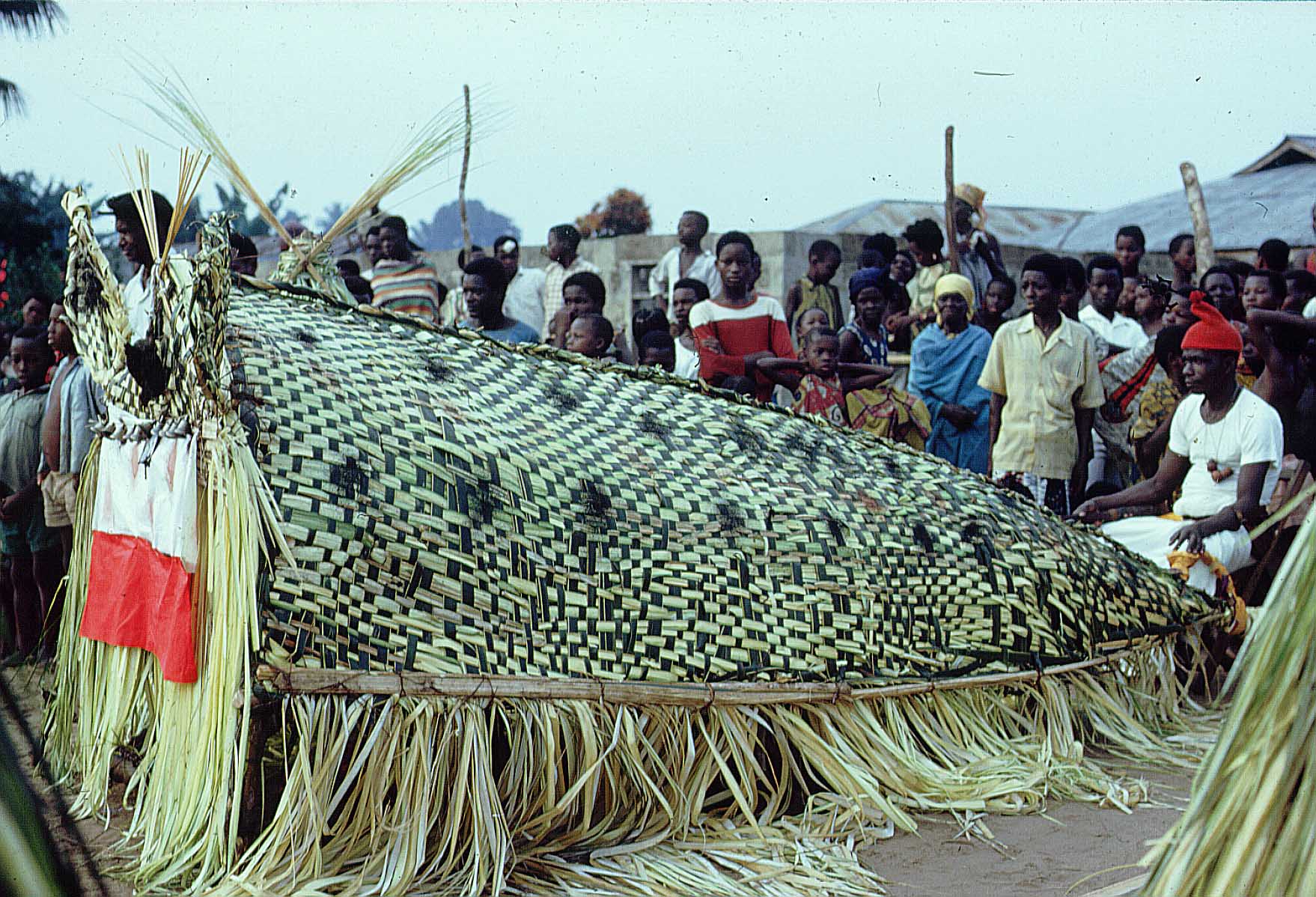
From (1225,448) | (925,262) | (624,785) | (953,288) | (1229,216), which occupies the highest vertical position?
(1229,216)

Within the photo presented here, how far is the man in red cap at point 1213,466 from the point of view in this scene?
4949mm

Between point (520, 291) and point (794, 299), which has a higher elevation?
point (520, 291)

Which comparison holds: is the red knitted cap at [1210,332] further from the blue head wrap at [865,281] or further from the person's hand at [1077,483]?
the blue head wrap at [865,281]

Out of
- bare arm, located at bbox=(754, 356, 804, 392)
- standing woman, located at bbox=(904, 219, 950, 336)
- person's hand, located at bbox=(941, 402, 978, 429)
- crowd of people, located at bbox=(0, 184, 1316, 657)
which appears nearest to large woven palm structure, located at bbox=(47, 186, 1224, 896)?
crowd of people, located at bbox=(0, 184, 1316, 657)

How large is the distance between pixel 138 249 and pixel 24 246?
15002 millimetres

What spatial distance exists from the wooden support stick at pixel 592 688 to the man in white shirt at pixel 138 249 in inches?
45.5

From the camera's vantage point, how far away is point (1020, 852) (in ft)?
10.9

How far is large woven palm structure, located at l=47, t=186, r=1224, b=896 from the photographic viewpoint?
304cm

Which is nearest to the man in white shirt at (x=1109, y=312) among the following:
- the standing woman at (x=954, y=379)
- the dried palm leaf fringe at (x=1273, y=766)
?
the standing woman at (x=954, y=379)

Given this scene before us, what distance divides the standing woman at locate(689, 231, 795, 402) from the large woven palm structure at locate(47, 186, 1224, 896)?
1.78 metres

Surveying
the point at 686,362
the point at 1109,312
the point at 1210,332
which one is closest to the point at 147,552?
the point at 686,362

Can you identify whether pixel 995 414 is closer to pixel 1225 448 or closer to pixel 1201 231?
pixel 1225 448

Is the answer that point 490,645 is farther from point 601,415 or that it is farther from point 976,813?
point 976,813

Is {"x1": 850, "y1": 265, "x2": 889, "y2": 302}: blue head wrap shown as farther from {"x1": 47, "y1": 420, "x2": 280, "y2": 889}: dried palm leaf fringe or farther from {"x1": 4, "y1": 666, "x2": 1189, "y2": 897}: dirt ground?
{"x1": 47, "y1": 420, "x2": 280, "y2": 889}: dried palm leaf fringe
